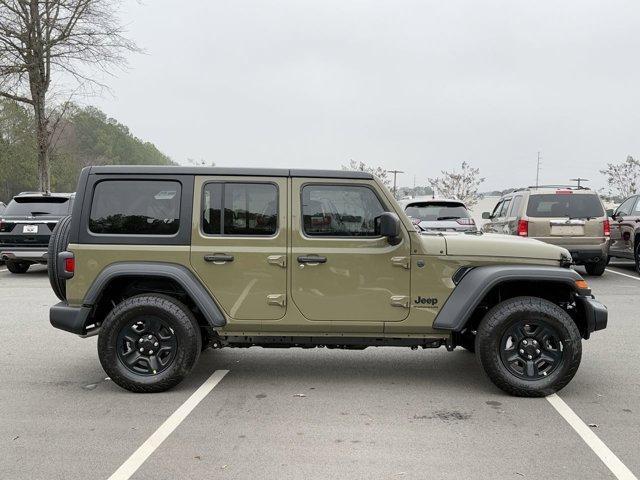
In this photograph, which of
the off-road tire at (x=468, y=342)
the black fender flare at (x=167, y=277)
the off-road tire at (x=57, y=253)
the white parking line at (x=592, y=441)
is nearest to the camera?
the white parking line at (x=592, y=441)

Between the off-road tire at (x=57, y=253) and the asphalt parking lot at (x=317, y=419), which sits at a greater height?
the off-road tire at (x=57, y=253)

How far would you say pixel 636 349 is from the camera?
643 centimetres

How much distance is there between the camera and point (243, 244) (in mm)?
4891

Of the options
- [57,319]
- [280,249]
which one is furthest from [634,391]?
[57,319]

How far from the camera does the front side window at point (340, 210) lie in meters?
4.93

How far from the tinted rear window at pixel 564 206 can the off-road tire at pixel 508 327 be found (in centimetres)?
707

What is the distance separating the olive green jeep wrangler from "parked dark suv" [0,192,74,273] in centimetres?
805

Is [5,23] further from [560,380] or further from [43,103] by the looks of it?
[560,380]

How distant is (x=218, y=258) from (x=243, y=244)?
0.74ft

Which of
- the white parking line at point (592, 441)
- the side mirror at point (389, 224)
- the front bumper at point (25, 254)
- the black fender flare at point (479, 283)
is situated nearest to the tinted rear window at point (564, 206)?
the black fender flare at point (479, 283)

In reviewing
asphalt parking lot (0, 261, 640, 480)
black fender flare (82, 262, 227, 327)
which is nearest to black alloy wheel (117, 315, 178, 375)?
asphalt parking lot (0, 261, 640, 480)

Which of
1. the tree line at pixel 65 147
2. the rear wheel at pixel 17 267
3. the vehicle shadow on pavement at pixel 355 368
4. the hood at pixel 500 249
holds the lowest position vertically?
the rear wheel at pixel 17 267

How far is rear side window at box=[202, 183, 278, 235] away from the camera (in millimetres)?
4934

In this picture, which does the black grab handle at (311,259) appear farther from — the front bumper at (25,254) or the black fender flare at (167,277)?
the front bumper at (25,254)
